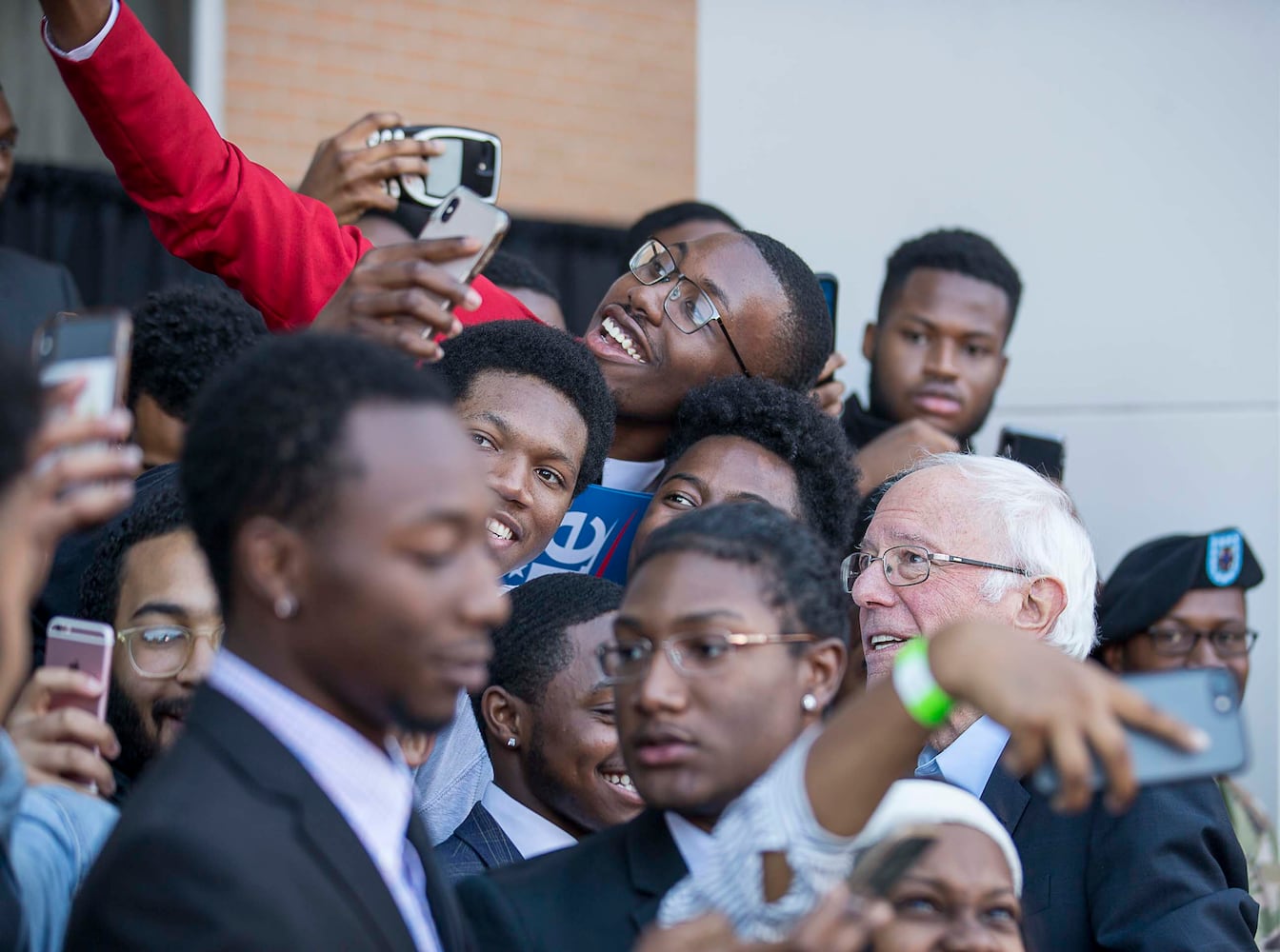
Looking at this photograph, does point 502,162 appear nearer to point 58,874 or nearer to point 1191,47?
point 1191,47

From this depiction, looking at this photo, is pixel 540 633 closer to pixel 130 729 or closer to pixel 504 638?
pixel 504 638

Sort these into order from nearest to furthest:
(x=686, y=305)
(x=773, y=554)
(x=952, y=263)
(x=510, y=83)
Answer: (x=773, y=554) < (x=686, y=305) < (x=952, y=263) < (x=510, y=83)

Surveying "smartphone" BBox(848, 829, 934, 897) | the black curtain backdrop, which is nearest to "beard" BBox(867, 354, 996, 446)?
the black curtain backdrop

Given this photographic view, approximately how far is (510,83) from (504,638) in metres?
4.97

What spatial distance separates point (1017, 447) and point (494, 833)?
8.40 ft

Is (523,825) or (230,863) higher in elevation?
(230,863)

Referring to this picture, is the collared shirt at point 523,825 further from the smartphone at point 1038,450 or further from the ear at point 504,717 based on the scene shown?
the smartphone at point 1038,450

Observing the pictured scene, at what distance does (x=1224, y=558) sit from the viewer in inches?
203

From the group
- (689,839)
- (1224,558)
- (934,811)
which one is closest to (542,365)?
(689,839)

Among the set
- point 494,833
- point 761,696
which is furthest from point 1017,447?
point 761,696

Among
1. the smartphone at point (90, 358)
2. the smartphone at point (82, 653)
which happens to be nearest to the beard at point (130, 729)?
the smartphone at point (82, 653)

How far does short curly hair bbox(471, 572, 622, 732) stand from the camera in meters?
3.17

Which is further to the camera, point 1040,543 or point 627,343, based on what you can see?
point 627,343

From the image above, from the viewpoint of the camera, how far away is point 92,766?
223 centimetres
